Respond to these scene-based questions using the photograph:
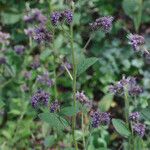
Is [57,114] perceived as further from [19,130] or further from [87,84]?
[87,84]

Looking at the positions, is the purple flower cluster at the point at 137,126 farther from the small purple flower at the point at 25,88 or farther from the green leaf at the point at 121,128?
the small purple flower at the point at 25,88

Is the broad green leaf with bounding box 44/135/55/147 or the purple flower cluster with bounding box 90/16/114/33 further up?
the purple flower cluster with bounding box 90/16/114/33

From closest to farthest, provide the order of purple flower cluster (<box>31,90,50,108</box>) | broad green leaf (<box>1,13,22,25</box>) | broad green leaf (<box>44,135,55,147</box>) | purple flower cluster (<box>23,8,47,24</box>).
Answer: purple flower cluster (<box>31,90,50,108</box>) < broad green leaf (<box>44,135,55,147</box>) < purple flower cluster (<box>23,8,47,24</box>) < broad green leaf (<box>1,13,22,25</box>)

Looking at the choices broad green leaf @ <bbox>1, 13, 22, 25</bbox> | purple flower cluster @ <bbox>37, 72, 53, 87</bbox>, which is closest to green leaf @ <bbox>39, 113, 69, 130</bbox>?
purple flower cluster @ <bbox>37, 72, 53, 87</bbox>

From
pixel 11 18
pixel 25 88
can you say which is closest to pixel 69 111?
pixel 25 88

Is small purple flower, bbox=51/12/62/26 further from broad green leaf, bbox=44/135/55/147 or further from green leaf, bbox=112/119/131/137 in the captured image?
broad green leaf, bbox=44/135/55/147

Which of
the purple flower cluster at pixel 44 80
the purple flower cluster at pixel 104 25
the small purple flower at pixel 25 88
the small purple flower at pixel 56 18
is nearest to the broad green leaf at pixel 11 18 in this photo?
the small purple flower at pixel 25 88

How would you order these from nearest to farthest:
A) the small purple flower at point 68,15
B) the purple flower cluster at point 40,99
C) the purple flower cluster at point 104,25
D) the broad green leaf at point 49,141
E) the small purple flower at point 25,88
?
the small purple flower at point 68,15 → the purple flower cluster at point 104,25 → the purple flower cluster at point 40,99 → the broad green leaf at point 49,141 → the small purple flower at point 25,88

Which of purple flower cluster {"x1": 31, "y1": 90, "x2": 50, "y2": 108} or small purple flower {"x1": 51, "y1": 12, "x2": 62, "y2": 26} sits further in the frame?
purple flower cluster {"x1": 31, "y1": 90, "x2": 50, "y2": 108}

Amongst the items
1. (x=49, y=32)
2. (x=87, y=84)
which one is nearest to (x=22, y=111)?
(x=87, y=84)
